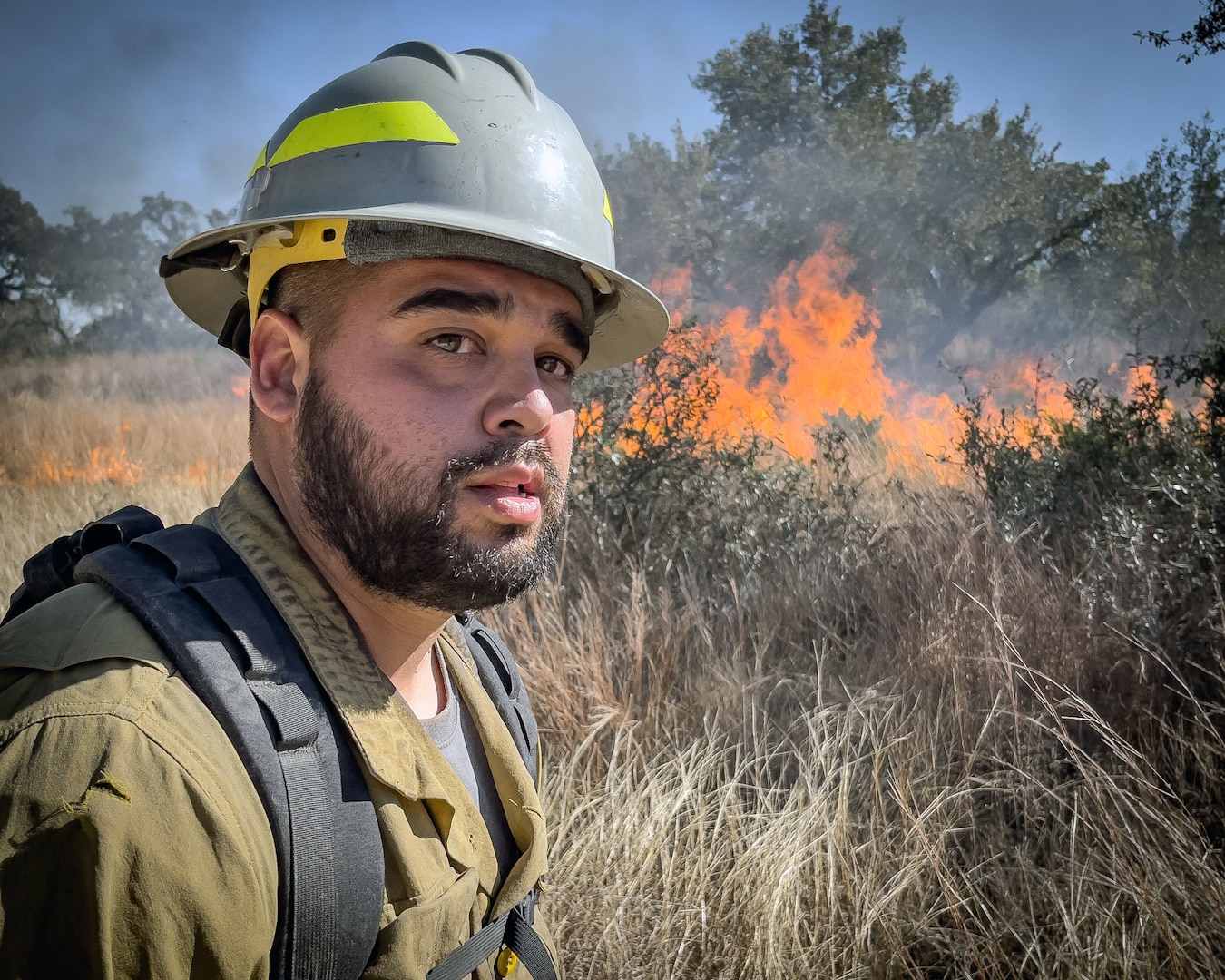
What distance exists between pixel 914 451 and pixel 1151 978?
25.0 feet

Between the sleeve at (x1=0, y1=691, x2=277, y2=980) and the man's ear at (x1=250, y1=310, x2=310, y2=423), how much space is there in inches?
31.2

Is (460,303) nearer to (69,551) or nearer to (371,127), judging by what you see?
(371,127)

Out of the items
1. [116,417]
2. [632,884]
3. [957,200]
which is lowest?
[632,884]

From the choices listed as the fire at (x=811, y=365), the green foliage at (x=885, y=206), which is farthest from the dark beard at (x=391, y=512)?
the green foliage at (x=885, y=206)

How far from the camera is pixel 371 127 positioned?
5.59 ft

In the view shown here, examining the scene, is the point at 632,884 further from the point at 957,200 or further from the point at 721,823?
the point at 957,200

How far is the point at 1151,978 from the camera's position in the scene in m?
2.28

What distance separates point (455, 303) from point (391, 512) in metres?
0.43

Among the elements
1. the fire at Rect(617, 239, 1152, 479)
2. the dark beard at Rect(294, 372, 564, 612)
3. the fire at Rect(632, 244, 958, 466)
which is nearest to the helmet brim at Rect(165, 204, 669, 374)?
the dark beard at Rect(294, 372, 564, 612)

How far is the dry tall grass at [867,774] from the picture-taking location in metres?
2.53

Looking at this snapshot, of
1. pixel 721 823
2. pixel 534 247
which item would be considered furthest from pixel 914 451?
pixel 534 247

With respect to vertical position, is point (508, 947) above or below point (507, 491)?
below

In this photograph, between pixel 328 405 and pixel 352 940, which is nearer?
pixel 352 940

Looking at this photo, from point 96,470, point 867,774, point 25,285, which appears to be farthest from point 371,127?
point 25,285
